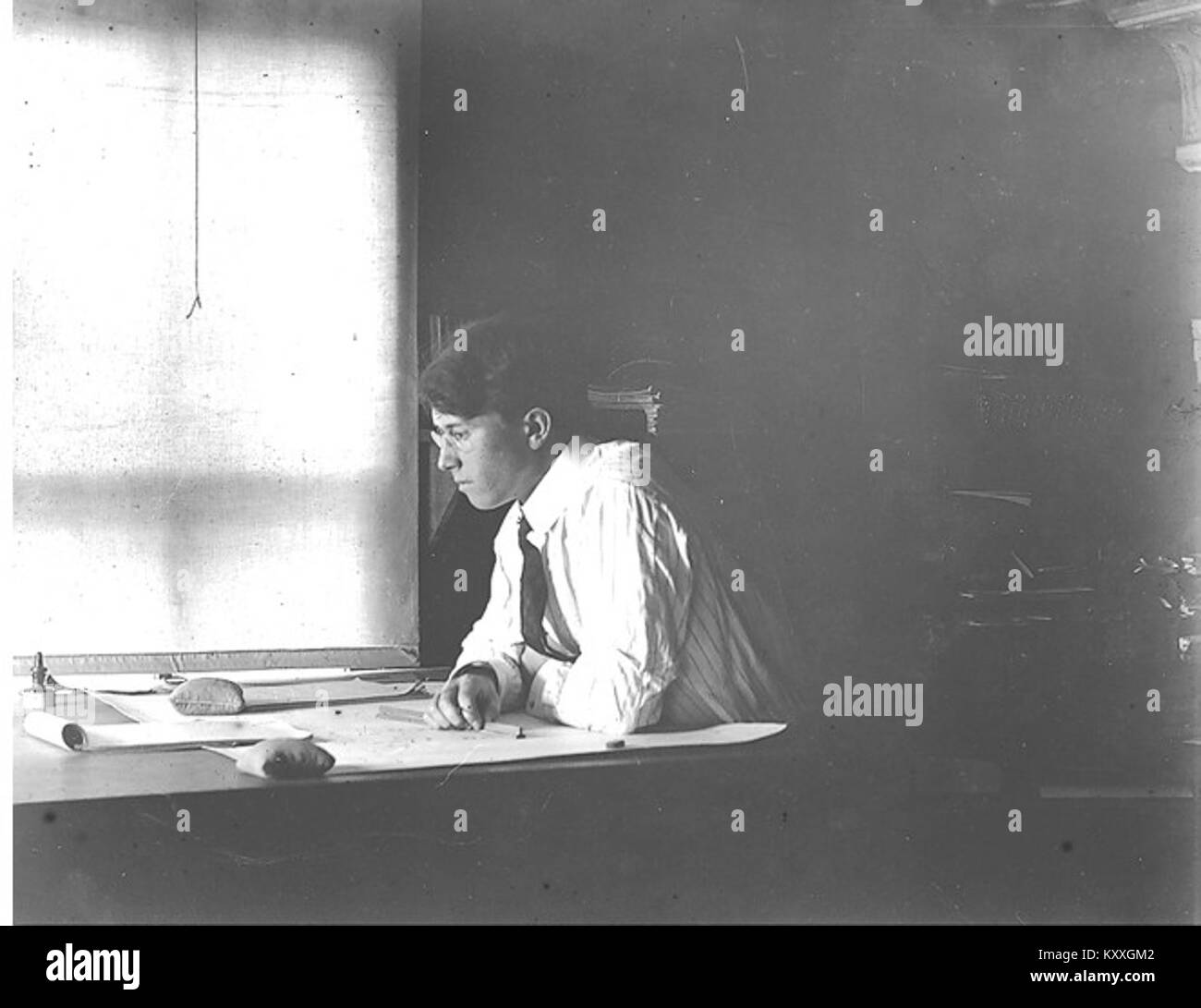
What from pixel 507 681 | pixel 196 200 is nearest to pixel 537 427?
pixel 507 681

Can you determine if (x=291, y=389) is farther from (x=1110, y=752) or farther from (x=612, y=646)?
(x=1110, y=752)

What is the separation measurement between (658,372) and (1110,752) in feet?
3.03

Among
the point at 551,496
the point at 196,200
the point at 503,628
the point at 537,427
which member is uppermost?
the point at 196,200

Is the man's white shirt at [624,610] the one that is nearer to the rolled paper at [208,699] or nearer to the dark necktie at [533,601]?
the dark necktie at [533,601]

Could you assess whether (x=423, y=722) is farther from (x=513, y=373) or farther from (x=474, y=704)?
(x=513, y=373)

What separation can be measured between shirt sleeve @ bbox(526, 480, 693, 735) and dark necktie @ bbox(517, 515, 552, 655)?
0.14 ft

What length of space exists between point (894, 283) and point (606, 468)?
53cm

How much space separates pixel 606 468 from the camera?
2.11 m

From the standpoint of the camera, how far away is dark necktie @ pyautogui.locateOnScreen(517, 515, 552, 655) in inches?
82.5

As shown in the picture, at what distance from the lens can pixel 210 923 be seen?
2.09 meters

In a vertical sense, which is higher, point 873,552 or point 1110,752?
point 873,552

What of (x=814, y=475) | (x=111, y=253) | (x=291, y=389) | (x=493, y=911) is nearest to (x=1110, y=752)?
(x=814, y=475)

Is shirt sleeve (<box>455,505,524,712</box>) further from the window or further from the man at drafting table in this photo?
the window
